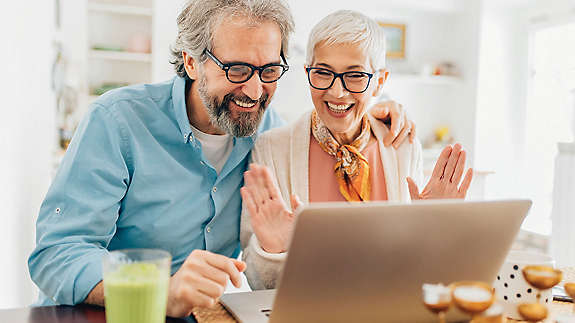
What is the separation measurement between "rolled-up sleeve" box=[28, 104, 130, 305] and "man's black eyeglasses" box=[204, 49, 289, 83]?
294 millimetres

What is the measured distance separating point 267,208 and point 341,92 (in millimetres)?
487

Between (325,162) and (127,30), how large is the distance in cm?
350

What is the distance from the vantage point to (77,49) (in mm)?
4148

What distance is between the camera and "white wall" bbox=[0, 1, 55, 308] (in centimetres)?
170

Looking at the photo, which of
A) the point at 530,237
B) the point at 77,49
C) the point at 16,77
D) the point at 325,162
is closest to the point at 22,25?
the point at 16,77

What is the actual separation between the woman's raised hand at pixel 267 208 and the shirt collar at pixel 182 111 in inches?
15.7

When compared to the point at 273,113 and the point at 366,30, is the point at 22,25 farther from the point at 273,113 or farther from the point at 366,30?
the point at 366,30

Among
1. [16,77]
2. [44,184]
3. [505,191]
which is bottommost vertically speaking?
[505,191]

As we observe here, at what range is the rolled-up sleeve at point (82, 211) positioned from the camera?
3.25 ft

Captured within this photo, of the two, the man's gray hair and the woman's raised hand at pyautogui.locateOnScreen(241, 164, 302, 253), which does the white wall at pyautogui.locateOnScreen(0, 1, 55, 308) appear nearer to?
the man's gray hair

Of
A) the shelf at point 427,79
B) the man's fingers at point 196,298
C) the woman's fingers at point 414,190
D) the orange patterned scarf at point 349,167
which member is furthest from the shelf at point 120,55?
the man's fingers at point 196,298

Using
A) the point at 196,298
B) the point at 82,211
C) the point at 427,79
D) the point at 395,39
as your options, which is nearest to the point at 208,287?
the point at 196,298

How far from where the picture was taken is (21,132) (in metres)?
1.95

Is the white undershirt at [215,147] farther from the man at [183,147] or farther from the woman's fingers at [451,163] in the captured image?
the woman's fingers at [451,163]
